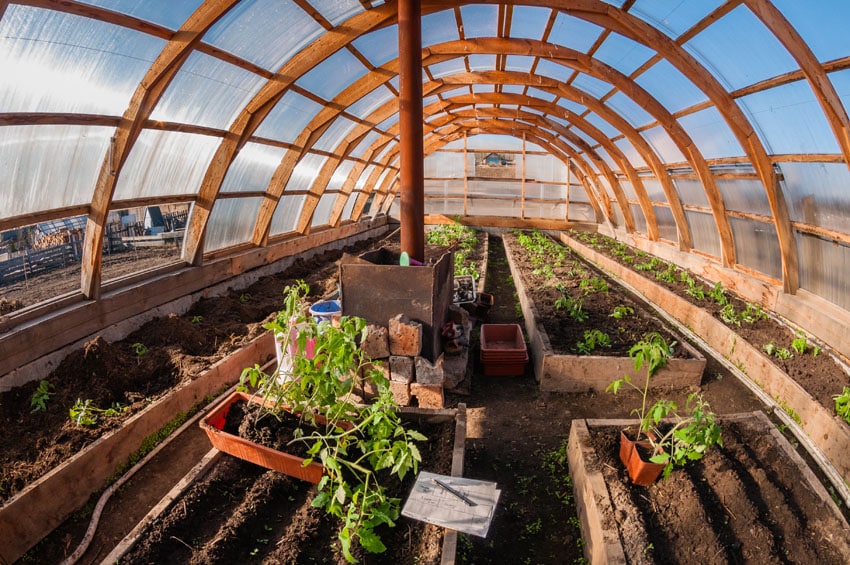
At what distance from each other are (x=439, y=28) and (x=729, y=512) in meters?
7.79

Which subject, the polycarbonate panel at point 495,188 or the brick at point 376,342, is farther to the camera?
the polycarbonate panel at point 495,188

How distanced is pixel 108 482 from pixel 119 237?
13.6 m

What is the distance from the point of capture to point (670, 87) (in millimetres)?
7848

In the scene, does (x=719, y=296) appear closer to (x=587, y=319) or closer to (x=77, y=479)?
(x=587, y=319)

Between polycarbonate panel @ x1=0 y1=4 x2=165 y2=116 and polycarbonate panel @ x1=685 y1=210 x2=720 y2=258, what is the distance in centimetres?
1036

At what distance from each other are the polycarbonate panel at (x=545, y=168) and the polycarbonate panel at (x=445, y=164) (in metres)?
2.78

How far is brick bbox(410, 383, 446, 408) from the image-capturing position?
5137 millimetres

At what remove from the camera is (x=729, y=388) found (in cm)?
579

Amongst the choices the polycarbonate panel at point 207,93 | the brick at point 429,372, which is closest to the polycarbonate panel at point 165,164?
the polycarbonate panel at point 207,93

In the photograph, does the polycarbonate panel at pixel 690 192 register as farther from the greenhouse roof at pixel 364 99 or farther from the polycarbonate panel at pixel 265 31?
the polycarbonate panel at pixel 265 31

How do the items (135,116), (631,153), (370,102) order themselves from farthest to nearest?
(631,153)
(370,102)
(135,116)

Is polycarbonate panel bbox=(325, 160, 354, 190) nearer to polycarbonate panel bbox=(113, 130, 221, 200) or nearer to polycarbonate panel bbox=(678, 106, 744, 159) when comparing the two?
polycarbonate panel bbox=(113, 130, 221, 200)

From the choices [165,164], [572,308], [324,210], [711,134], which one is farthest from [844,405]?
[324,210]

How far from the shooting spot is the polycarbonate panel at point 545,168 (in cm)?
1905
